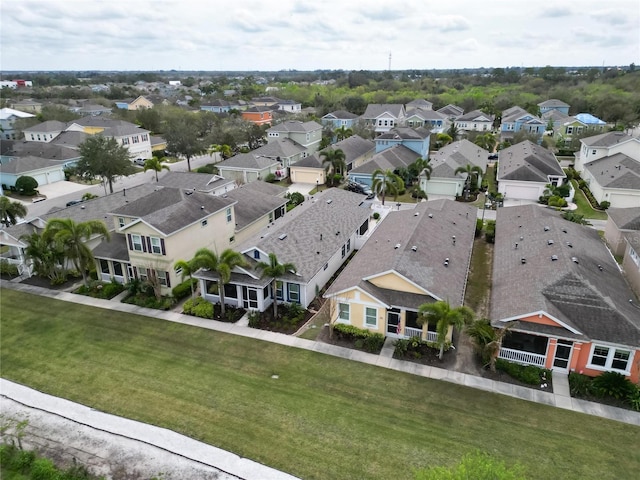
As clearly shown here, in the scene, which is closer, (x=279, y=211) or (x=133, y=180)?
(x=279, y=211)

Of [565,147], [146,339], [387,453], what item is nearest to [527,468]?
[387,453]

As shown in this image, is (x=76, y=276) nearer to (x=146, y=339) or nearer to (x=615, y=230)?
(x=146, y=339)

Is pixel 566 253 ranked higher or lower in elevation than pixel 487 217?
higher

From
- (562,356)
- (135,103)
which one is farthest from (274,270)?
(135,103)

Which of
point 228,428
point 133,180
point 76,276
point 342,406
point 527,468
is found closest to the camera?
point 527,468

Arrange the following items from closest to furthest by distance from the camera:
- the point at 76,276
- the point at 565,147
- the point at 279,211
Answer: the point at 76,276 → the point at 279,211 → the point at 565,147

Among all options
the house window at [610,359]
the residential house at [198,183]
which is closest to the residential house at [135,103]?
the residential house at [198,183]

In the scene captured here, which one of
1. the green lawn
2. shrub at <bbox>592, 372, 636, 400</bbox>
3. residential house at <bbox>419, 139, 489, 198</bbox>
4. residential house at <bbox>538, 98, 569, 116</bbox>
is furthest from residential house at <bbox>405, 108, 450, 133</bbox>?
shrub at <bbox>592, 372, 636, 400</bbox>
